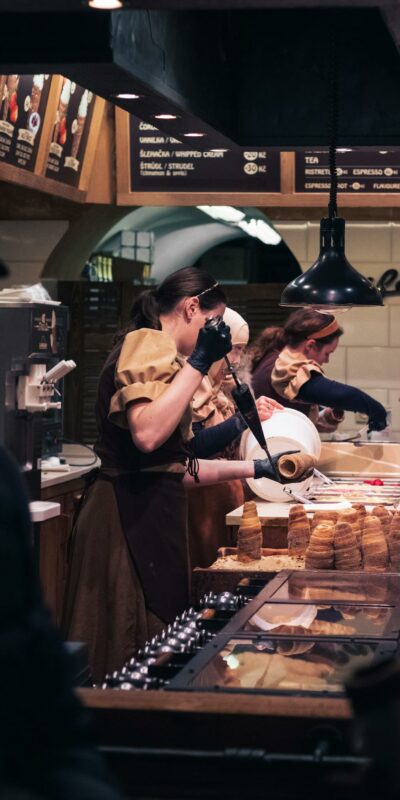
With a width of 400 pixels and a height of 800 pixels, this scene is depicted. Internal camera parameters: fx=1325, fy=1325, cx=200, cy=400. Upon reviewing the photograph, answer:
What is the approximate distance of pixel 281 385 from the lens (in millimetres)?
5816

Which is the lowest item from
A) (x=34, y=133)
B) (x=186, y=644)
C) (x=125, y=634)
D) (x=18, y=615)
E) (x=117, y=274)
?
(x=125, y=634)

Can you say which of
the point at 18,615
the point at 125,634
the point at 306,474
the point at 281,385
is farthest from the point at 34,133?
the point at 18,615

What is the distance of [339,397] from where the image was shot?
19.5 feet

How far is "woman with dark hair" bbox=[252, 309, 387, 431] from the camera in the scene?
5.81 m

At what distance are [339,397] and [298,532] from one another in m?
1.96

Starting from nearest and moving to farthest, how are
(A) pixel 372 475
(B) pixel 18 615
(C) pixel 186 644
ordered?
(B) pixel 18 615
(C) pixel 186 644
(A) pixel 372 475

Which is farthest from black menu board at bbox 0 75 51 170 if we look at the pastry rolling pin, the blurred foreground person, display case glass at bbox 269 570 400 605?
the blurred foreground person

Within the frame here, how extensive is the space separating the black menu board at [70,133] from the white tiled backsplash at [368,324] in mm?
1311

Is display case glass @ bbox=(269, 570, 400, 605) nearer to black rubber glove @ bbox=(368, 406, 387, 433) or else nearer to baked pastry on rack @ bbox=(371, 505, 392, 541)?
baked pastry on rack @ bbox=(371, 505, 392, 541)

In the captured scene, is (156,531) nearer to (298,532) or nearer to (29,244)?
(298,532)

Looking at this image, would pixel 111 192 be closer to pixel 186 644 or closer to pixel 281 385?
pixel 281 385

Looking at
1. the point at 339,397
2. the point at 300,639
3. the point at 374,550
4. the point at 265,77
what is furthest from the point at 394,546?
the point at 339,397

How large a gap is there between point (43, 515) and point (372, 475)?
1652 millimetres

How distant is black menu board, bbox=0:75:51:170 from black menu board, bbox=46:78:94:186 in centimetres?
22
